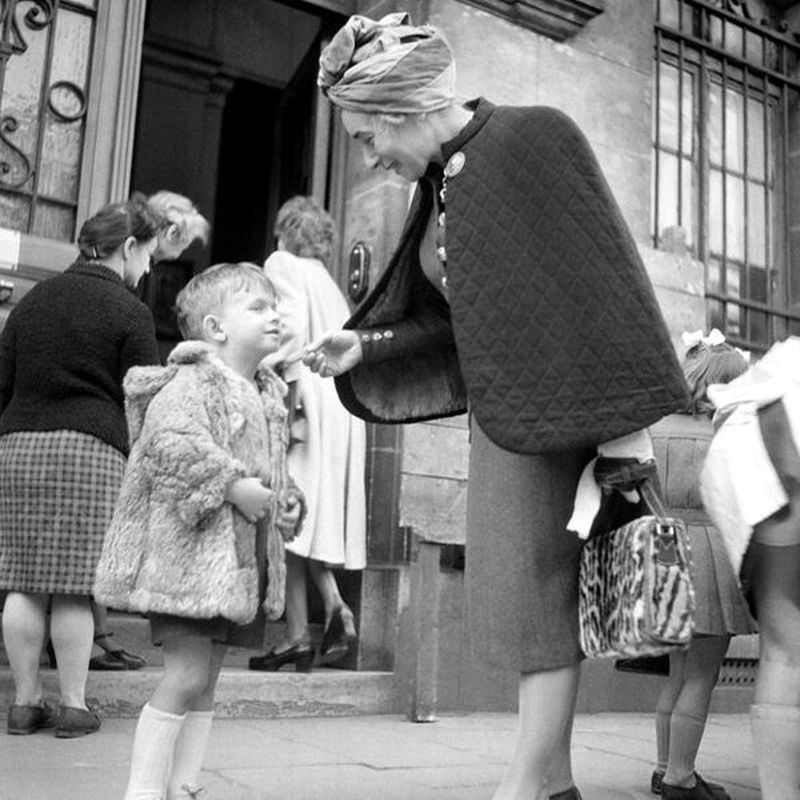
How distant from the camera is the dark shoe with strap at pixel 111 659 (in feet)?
15.6

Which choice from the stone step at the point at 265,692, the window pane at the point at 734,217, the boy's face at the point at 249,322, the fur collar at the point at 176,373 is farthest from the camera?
the window pane at the point at 734,217

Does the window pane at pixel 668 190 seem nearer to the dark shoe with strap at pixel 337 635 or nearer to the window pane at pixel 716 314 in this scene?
the window pane at pixel 716 314

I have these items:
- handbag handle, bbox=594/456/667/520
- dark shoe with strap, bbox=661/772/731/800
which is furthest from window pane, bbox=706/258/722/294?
handbag handle, bbox=594/456/667/520

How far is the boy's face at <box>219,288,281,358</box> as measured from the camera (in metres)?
3.11

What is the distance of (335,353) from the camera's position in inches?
113

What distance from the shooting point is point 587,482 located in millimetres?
2424

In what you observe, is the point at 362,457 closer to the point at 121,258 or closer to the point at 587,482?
the point at 121,258

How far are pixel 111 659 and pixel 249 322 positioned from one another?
226cm

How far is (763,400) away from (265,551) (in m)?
1.37

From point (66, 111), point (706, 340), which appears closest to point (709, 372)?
point (706, 340)

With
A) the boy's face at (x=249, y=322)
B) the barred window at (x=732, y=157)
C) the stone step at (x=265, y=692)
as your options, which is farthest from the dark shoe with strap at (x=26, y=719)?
the barred window at (x=732, y=157)

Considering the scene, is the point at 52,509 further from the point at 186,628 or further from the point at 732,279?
the point at 732,279

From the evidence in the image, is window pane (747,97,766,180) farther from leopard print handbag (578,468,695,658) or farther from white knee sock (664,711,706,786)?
leopard print handbag (578,468,695,658)

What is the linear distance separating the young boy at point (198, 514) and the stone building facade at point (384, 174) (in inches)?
83.9
